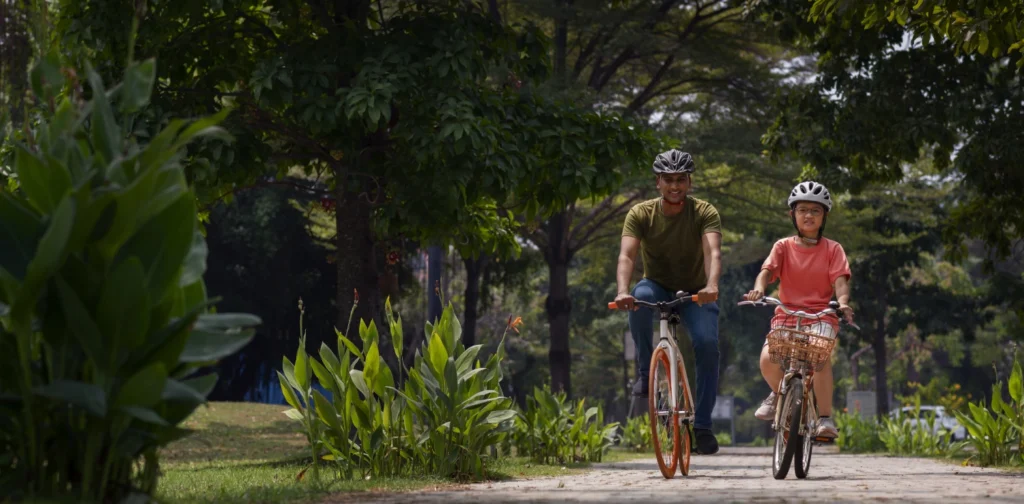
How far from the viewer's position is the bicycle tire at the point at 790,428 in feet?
24.5

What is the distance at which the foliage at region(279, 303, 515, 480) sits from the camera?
7648mm

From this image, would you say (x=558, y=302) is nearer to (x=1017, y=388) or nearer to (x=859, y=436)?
(x=859, y=436)

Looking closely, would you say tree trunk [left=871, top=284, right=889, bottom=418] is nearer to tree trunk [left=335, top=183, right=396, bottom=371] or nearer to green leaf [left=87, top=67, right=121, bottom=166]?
tree trunk [left=335, top=183, right=396, bottom=371]

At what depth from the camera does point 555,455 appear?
39.6 ft

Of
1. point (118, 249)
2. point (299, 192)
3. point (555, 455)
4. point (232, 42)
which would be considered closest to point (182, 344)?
point (118, 249)

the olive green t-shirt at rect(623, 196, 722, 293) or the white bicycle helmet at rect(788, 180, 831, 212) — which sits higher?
the white bicycle helmet at rect(788, 180, 831, 212)

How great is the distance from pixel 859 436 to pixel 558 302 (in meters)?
6.29

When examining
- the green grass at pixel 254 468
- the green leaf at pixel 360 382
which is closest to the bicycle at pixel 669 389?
the green grass at pixel 254 468

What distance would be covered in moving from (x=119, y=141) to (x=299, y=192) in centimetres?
2683

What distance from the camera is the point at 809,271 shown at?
26.3 feet

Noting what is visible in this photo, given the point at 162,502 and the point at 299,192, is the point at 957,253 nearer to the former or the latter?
the point at 162,502

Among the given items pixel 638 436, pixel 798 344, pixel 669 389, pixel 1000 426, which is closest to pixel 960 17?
pixel 1000 426

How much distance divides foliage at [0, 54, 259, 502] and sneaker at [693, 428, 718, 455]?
179 inches

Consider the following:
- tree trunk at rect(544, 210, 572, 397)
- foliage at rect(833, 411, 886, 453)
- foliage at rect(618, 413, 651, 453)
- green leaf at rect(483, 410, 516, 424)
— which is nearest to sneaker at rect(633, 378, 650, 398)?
green leaf at rect(483, 410, 516, 424)
